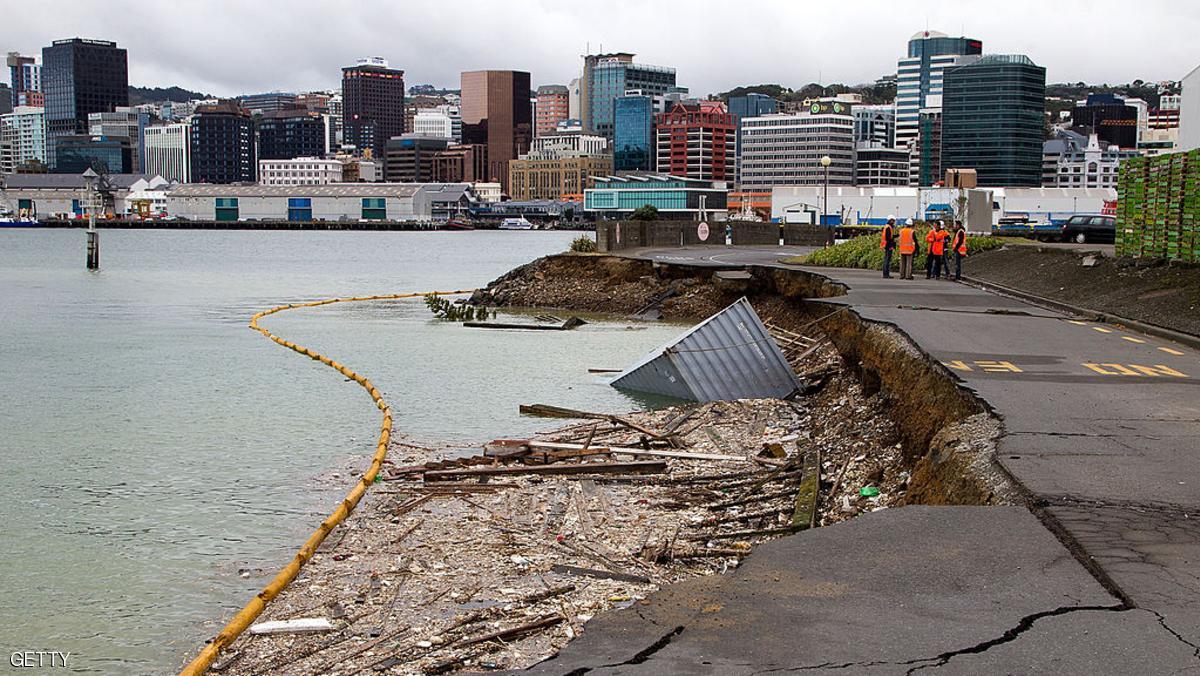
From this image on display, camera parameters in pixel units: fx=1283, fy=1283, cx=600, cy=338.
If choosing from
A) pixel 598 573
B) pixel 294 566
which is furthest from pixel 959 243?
pixel 294 566

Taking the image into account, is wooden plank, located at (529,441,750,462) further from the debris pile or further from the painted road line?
the painted road line

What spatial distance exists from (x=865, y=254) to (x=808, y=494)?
96.3 ft

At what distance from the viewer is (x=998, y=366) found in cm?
1577

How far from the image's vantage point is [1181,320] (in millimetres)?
20531

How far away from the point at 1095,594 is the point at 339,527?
24.0ft

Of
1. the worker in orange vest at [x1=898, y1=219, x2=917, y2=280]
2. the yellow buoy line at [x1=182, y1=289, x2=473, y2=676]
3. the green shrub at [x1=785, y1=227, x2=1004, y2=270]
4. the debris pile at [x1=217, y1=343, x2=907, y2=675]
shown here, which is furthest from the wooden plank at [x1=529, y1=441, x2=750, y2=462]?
the green shrub at [x1=785, y1=227, x2=1004, y2=270]

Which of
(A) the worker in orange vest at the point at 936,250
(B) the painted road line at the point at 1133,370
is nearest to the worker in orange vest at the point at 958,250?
(A) the worker in orange vest at the point at 936,250

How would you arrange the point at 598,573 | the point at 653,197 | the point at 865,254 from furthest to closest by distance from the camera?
the point at 653,197, the point at 865,254, the point at 598,573

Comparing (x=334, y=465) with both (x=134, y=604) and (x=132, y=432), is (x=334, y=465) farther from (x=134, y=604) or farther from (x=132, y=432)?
(x=134, y=604)

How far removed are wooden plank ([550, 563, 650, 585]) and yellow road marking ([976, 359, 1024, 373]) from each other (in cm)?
726

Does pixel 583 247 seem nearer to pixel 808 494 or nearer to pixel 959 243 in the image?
pixel 959 243

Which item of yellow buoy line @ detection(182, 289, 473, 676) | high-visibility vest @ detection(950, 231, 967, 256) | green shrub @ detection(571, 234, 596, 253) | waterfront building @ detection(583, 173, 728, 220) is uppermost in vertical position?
waterfront building @ detection(583, 173, 728, 220)

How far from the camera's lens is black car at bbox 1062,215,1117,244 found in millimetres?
52844

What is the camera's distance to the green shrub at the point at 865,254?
39.3 metres
